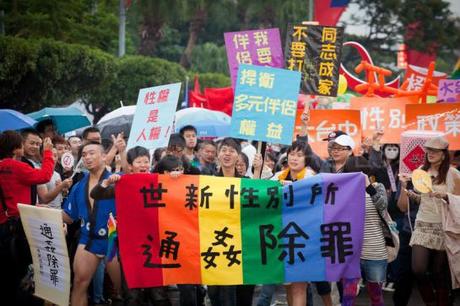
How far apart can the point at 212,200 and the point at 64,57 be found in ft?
55.5

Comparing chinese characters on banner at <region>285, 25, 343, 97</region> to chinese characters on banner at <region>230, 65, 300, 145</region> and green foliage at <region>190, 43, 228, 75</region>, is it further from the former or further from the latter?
green foliage at <region>190, 43, 228, 75</region>

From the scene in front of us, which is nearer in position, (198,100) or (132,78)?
(198,100)

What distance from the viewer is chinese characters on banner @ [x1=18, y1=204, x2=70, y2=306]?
800cm

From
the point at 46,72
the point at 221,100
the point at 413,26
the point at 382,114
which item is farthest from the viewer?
the point at 413,26

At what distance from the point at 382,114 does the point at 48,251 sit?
22.7ft

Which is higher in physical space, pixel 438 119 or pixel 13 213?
pixel 438 119

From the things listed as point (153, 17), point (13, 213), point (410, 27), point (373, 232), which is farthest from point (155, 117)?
point (410, 27)

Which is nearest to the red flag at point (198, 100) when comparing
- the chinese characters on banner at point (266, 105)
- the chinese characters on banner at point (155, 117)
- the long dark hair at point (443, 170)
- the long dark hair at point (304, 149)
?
the chinese characters on banner at point (155, 117)

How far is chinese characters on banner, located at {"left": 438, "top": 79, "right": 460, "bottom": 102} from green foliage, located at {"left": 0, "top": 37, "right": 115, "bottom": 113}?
1127 centimetres

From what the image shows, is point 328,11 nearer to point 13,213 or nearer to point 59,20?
point 59,20

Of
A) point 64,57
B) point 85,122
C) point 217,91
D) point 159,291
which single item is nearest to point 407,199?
point 159,291

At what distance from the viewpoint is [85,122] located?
47.8ft

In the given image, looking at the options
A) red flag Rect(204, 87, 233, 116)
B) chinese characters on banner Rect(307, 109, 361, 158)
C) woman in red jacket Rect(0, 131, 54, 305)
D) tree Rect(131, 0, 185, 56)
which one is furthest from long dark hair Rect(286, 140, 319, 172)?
tree Rect(131, 0, 185, 56)

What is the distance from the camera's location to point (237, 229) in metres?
8.15
